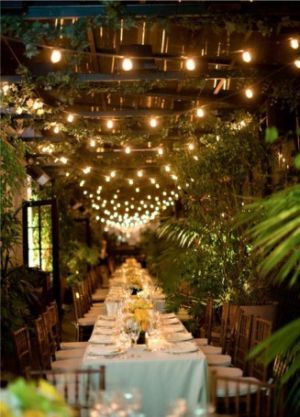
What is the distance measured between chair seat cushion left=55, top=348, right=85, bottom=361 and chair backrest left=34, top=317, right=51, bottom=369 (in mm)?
388

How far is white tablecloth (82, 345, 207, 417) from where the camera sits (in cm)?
448

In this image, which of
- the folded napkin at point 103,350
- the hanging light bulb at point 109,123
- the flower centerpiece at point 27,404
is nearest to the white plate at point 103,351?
the folded napkin at point 103,350

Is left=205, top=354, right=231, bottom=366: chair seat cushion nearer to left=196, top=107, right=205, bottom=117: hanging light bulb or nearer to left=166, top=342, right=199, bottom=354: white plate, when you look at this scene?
left=166, top=342, right=199, bottom=354: white plate

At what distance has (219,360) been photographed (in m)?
5.90

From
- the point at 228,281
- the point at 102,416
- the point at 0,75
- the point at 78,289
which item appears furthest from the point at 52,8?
the point at 78,289

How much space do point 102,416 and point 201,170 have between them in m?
5.53

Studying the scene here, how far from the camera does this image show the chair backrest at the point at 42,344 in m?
5.41

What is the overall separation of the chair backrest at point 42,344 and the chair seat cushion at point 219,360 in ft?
4.69

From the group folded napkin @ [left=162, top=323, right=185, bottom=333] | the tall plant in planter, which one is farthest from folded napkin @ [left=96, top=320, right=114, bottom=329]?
the tall plant in planter

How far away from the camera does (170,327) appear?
6098 mm

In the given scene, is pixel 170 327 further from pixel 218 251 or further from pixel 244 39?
pixel 244 39

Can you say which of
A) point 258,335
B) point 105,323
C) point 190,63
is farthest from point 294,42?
point 105,323

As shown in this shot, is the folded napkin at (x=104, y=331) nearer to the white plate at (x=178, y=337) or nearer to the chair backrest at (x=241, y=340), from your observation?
the white plate at (x=178, y=337)

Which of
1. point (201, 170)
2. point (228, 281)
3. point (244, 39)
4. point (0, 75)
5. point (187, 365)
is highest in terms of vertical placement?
point (244, 39)
